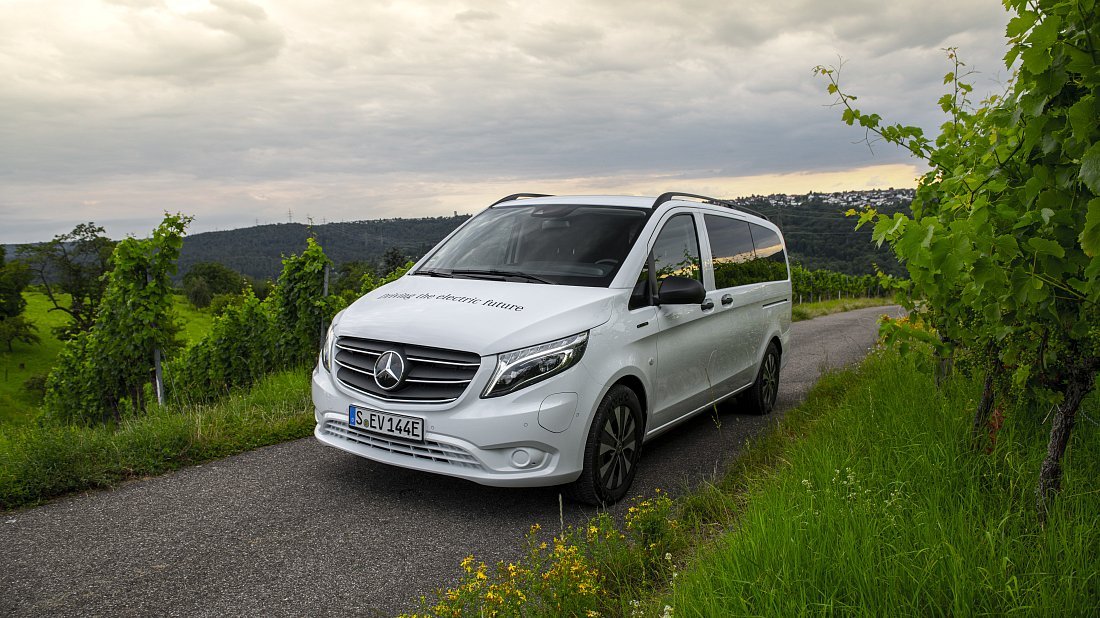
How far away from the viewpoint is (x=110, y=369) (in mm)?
13156

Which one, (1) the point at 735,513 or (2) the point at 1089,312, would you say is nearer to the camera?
(2) the point at 1089,312

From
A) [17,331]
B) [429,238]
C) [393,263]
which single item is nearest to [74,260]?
[17,331]

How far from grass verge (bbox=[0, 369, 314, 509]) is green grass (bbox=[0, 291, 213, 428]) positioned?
174ft

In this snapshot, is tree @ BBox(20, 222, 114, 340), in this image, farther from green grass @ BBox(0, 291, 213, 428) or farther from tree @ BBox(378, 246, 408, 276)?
tree @ BBox(378, 246, 408, 276)

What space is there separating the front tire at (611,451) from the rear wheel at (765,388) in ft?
9.09

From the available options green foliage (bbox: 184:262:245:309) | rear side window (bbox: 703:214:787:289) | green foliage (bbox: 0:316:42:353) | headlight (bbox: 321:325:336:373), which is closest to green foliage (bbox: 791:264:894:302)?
rear side window (bbox: 703:214:787:289)

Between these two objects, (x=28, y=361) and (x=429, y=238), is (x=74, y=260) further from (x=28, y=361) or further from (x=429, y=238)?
(x=429, y=238)

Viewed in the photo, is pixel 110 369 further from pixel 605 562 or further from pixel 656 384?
pixel 605 562

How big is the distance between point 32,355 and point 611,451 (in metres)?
85.8

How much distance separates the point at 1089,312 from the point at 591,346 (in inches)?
96.1

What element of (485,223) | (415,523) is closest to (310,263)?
(485,223)

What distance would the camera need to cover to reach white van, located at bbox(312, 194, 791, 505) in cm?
429

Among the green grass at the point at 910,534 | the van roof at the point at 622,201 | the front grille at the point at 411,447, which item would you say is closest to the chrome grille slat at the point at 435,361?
the front grille at the point at 411,447

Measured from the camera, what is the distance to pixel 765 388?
24.8 ft
